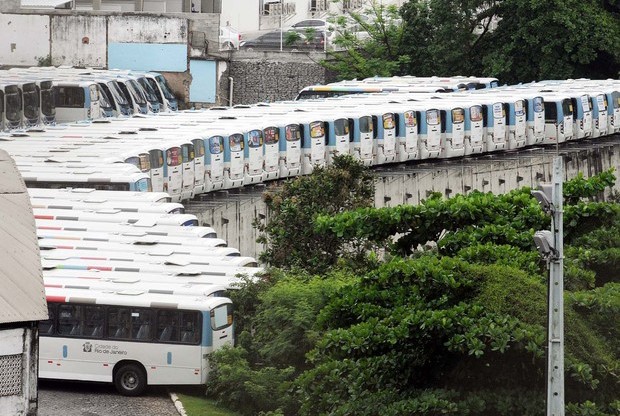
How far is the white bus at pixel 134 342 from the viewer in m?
25.6

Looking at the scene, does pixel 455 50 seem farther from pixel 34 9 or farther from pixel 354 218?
pixel 354 218

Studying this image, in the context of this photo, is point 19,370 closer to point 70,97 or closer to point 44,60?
point 70,97

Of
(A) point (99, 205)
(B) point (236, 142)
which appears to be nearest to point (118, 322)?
(A) point (99, 205)

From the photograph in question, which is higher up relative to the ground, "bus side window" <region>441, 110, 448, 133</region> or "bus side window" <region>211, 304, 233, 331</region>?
"bus side window" <region>441, 110, 448, 133</region>

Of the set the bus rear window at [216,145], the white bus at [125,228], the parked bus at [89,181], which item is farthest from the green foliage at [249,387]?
the bus rear window at [216,145]

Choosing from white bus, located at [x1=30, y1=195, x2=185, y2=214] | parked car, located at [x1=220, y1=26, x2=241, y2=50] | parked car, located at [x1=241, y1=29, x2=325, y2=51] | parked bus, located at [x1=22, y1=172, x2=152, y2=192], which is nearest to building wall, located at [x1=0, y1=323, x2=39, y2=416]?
white bus, located at [x1=30, y1=195, x2=185, y2=214]

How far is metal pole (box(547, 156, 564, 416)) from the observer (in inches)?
653

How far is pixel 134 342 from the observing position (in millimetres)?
25672

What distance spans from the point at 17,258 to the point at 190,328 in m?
9.08

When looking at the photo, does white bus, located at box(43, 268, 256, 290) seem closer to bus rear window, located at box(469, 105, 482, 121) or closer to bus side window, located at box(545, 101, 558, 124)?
bus rear window, located at box(469, 105, 482, 121)

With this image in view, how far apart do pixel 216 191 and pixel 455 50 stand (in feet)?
85.7

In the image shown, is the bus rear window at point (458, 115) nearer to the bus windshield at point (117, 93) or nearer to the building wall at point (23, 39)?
the bus windshield at point (117, 93)

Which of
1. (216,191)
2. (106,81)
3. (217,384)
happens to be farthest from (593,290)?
(106,81)

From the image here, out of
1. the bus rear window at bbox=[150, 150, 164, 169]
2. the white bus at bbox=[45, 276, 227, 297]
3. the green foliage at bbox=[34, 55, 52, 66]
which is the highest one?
the green foliage at bbox=[34, 55, 52, 66]
